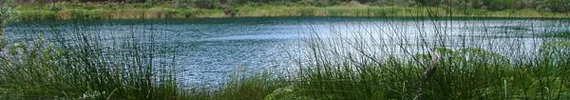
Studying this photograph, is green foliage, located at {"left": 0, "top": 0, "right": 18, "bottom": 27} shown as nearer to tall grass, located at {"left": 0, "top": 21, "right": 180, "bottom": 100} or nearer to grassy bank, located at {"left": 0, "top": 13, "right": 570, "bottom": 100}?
grassy bank, located at {"left": 0, "top": 13, "right": 570, "bottom": 100}

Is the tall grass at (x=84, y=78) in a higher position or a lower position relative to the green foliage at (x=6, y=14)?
lower

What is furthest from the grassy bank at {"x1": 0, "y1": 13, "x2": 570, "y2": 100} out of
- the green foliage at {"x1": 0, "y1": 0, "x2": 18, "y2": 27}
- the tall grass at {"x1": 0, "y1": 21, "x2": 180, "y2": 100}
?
the green foliage at {"x1": 0, "y1": 0, "x2": 18, "y2": 27}

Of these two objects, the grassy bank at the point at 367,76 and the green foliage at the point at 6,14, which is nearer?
the grassy bank at the point at 367,76

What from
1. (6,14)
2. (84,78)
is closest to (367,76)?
(84,78)

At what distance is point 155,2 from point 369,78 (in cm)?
7380

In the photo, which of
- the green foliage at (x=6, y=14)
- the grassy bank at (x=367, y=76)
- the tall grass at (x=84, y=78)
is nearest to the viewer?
the grassy bank at (x=367, y=76)

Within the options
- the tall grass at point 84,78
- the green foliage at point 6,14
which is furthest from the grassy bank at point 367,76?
the green foliage at point 6,14

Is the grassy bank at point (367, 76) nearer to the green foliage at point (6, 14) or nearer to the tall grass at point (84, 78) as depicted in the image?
the tall grass at point (84, 78)

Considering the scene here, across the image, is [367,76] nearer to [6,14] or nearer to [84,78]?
[84,78]

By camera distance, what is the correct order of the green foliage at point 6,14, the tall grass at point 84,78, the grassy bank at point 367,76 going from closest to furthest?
the grassy bank at point 367,76, the tall grass at point 84,78, the green foliage at point 6,14

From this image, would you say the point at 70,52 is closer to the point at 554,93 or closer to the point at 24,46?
the point at 24,46

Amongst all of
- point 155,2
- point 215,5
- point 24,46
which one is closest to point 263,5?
point 215,5

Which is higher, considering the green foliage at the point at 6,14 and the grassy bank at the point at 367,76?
the green foliage at the point at 6,14

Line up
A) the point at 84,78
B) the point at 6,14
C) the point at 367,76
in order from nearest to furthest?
the point at 367,76 → the point at 84,78 → the point at 6,14
